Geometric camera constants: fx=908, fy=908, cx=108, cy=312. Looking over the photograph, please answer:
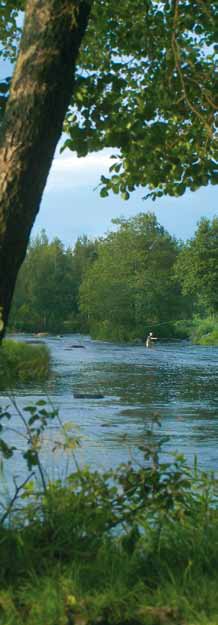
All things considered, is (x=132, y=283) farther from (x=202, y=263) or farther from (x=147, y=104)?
(x=147, y=104)

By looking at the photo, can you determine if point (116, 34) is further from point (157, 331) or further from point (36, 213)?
point (157, 331)

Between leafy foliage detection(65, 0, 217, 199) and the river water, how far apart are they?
8.40ft

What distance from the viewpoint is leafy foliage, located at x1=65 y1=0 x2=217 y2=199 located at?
8.11 metres

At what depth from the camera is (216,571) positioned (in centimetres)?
502

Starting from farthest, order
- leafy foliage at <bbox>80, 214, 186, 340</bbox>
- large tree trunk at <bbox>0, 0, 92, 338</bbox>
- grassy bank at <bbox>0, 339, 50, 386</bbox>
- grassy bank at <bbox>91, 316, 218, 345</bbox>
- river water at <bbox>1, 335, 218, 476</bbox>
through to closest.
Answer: leafy foliage at <bbox>80, 214, 186, 340</bbox> < grassy bank at <bbox>91, 316, 218, 345</bbox> < grassy bank at <bbox>0, 339, 50, 386</bbox> < river water at <bbox>1, 335, 218, 476</bbox> < large tree trunk at <bbox>0, 0, 92, 338</bbox>

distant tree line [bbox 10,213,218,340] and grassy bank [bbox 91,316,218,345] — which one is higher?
distant tree line [bbox 10,213,218,340]

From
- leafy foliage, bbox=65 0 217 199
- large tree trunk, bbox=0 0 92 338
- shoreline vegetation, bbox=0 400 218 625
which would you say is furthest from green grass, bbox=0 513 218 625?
leafy foliage, bbox=65 0 217 199

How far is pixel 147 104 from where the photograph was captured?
8586mm

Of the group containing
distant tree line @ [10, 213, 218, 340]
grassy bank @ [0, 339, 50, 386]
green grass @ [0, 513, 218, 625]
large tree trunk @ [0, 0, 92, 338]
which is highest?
distant tree line @ [10, 213, 218, 340]

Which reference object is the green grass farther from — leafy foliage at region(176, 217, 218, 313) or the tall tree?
leafy foliage at region(176, 217, 218, 313)

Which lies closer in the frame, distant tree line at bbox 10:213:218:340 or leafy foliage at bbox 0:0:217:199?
leafy foliage at bbox 0:0:217:199

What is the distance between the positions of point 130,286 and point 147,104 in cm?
7112

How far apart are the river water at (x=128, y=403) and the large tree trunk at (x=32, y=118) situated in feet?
3.32

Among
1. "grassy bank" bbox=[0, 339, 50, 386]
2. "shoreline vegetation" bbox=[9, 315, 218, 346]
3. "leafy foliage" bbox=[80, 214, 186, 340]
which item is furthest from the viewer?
"leafy foliage" bbox=[80, 214, 186, 340]
